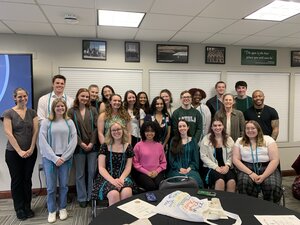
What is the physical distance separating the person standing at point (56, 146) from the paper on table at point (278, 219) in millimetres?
2273

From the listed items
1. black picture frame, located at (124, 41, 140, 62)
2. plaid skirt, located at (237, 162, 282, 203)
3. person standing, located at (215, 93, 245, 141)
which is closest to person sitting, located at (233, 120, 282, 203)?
plaid skirt, located at (237, 162, 282, 203)

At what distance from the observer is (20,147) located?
119 inches

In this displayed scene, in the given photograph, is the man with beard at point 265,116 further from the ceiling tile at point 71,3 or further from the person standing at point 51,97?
the person standing at point 51,97

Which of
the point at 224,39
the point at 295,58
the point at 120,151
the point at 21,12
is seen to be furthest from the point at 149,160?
the point at 295,58

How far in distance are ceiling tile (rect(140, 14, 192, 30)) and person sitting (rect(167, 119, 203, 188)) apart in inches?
51.9

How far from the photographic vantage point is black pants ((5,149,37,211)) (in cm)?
303

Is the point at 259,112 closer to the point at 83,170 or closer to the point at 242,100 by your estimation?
the point at 242,100

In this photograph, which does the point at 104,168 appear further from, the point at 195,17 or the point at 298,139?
the point at 298,139

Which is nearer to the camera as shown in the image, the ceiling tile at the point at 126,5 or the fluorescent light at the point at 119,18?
the ceiling tile at the point at 126,5

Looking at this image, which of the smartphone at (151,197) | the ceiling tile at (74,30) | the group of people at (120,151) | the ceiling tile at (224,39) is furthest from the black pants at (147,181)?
the ceiling tile at (224,39)

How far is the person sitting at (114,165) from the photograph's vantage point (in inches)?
104

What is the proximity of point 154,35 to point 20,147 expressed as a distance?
8.21ft

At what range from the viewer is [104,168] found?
2777 mm

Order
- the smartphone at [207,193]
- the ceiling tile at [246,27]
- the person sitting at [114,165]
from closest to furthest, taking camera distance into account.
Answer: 1. the smartphone at [207,193]
2. the person sitting at [114,165]
3. the ceiling tile at [246,27]
